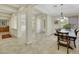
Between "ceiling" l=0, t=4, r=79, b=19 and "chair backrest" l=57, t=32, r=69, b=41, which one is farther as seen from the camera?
"chair backrest" l=57, t=32, r=69, b=41

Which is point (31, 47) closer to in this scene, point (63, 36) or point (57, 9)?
point (63, 36)

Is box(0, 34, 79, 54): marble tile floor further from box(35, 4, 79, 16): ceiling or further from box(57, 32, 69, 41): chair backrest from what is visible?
box(35, 4, 79, 16): ceiling

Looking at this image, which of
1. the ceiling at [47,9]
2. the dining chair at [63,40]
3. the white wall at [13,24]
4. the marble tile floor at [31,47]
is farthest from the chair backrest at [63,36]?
the white wall at [13,24]

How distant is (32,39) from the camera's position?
216cm

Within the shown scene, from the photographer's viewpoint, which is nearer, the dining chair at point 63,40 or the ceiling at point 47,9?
the ceiling at point 47,9

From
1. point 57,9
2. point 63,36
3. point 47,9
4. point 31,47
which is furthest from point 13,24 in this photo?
→ point 63,36

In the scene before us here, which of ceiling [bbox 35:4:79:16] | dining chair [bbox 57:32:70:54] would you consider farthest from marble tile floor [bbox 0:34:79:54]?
ceiling [bbox 35:4:79:16]

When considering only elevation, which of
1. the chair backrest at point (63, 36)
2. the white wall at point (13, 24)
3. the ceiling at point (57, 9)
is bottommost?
the chair backrest at point (63, 36)

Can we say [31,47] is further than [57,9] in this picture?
Yes

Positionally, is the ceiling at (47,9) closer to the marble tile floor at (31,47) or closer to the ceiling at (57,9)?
the ceiling at (57,9)

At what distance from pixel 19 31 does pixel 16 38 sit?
20cm

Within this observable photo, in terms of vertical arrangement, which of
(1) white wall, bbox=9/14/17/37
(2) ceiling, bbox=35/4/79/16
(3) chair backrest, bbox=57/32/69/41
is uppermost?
(2) ceiling, bbox=35/4/79/16
